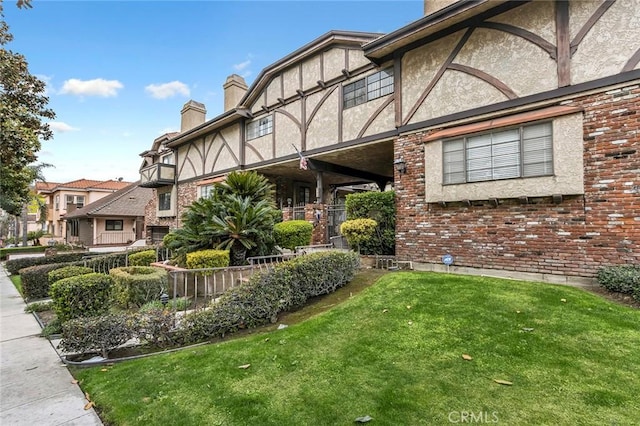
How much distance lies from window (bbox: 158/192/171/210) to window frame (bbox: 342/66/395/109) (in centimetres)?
1522

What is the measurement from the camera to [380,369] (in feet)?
11.6

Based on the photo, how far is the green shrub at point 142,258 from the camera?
11250mm

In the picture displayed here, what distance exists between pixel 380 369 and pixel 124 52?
13.0m

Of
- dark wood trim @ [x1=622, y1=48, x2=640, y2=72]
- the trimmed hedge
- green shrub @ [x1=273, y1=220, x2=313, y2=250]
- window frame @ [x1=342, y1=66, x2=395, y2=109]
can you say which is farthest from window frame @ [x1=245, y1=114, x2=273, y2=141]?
dark wood trim @ [x1=622, y1=48, x2=640, y2=72]

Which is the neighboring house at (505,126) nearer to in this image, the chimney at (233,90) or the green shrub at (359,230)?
the green shrub at (359,230)

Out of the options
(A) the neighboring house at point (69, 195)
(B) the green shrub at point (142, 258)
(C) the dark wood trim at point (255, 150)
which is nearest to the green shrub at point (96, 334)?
(B) the green shrub at point (142, 258)

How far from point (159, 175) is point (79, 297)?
1651 cm

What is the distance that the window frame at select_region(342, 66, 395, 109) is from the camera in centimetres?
1040

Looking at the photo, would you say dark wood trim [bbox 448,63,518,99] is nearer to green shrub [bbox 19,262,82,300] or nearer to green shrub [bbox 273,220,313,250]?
green shrub [bbox 273,220,313,250]

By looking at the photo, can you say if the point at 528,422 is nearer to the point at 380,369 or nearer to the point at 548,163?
the point at 380,369

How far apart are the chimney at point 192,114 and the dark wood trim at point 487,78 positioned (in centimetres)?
1729

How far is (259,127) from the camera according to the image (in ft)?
50.8

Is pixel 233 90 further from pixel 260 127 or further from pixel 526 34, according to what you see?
pixel 526 34

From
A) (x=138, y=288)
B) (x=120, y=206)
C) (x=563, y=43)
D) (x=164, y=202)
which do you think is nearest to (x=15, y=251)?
(x=120, y=206)
